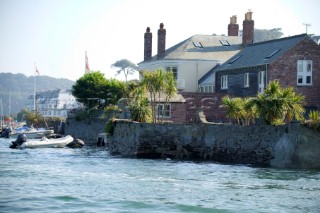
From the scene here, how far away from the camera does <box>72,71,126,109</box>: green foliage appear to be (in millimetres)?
88250

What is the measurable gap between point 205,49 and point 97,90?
15.0m

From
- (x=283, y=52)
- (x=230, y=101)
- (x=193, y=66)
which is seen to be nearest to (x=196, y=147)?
(x=230, y=101)

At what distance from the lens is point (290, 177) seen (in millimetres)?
38562

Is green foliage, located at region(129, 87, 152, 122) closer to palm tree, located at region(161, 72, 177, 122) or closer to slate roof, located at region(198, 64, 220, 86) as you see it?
palm tree, located at region(161, 72, 177, 122)

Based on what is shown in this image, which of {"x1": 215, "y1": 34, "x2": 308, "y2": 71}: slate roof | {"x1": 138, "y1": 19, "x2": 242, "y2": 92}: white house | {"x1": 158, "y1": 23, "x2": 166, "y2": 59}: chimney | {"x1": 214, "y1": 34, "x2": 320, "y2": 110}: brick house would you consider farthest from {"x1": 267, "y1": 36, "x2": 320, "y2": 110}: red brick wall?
{"x1": 158, "y1": 23, "x2": 166, "y2": 59}: chimney

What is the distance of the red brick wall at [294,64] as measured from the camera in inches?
2470

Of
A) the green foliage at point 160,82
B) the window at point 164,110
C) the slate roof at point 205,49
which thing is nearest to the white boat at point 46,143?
the window at point 164,110

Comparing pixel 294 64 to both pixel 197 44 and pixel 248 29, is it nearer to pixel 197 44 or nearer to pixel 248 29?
pixel 248 29

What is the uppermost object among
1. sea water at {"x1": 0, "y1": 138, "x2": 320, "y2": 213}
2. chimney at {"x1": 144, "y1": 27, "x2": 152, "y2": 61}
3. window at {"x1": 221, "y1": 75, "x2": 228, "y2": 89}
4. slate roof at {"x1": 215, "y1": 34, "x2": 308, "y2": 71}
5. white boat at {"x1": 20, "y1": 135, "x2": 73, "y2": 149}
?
chimney at {"x1": 144, "y1": 27, "x2": 152, "y2": 61}

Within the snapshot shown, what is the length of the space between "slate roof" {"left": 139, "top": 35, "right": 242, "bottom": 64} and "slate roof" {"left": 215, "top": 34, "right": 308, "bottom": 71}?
7.09 m

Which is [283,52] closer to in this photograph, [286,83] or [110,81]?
[286,83]

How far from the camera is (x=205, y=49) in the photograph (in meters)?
82.6

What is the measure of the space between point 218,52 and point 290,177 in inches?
1751

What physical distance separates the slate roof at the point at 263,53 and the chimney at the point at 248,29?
23.7 feet
